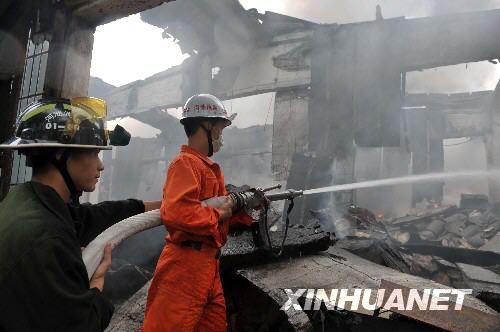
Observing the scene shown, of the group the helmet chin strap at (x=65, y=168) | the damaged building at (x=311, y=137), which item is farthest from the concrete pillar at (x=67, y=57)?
the helmet chin strap at (x=65, y=168)

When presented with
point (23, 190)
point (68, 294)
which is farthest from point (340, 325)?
point (23, 190)

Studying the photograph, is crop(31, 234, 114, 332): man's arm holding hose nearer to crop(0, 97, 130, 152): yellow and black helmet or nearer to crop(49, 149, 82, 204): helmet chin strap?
crop(49, 149, 82, 204): helmet chin strap

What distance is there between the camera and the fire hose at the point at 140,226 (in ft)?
5.10

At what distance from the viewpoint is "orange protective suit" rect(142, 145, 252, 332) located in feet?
7.20

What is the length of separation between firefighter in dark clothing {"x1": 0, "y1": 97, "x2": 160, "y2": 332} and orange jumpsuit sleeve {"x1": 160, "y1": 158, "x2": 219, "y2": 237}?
2.17 ft

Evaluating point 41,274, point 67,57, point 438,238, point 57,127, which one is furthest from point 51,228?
point 438,238

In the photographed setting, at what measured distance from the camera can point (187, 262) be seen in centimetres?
232

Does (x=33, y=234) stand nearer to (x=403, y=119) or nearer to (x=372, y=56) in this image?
(x=372, y=56)

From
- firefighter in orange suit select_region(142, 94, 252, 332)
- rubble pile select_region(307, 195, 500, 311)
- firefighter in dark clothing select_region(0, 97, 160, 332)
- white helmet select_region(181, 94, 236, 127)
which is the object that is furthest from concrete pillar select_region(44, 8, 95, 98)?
rubble pile select_region(307, 195, 500, 311)

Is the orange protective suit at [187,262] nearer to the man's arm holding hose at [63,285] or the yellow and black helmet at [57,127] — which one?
the yellow and black helmet at [57,127]

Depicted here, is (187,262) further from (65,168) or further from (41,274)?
(41,274)

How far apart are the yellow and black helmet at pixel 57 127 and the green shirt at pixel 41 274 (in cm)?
26

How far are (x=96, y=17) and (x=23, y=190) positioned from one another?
11.3 ft

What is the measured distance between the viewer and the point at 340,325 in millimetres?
2666
